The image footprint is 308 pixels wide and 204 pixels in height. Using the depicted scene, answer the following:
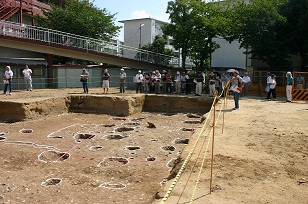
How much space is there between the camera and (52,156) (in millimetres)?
Result: 9984

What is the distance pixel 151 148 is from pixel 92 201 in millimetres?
4334

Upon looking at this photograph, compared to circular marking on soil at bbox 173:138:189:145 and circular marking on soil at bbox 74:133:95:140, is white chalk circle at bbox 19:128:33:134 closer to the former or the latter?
circular marking on soil at bbox 74:133:95:140

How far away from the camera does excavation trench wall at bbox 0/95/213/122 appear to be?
1498 centimetres

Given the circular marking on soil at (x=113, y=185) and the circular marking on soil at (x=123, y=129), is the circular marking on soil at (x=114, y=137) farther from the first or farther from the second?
the circular marking on soil at (x=113, y=185)

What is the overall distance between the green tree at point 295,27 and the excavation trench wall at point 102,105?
1011 cm

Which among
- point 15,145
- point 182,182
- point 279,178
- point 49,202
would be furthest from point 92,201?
point 15,145

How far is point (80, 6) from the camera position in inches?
1336

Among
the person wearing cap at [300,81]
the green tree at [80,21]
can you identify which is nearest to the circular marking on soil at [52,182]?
the person wearing cap at [300,81]

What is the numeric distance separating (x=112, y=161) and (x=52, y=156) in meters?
2.00

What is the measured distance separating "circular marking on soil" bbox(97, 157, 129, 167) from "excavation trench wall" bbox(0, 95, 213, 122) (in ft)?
23.0

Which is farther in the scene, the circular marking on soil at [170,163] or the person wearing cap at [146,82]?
the person wearing cap at [146,82]

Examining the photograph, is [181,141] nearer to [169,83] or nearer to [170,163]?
[170,163]

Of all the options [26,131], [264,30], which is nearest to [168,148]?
[26,131]

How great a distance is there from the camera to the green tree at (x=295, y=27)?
23.2m
